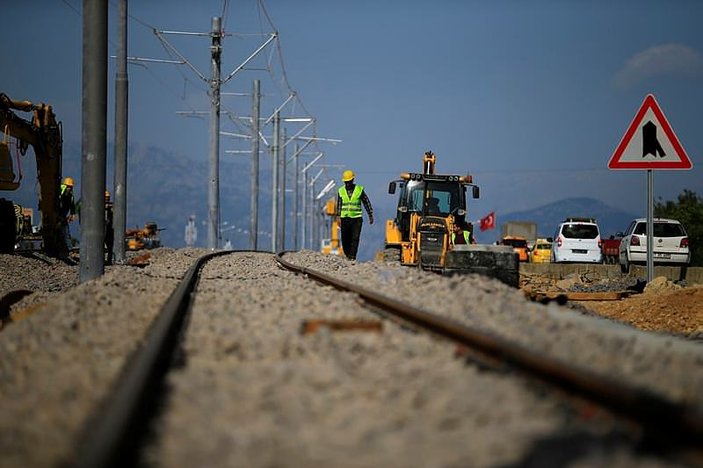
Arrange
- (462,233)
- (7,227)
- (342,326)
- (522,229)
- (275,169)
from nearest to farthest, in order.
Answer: (342,326) → (462,233) → (7,227) → (275,169) → (522,229)

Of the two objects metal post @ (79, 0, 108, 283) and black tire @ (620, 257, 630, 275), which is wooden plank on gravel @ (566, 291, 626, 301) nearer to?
metal post @ (79, 0, 108, 283)

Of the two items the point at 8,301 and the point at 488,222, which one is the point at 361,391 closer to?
the point at 8,301

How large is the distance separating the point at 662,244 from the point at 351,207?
527 inches

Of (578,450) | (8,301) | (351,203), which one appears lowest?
(8,301)

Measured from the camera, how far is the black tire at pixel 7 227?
23.5 metres

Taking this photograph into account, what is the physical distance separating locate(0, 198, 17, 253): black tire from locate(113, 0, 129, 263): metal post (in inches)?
103

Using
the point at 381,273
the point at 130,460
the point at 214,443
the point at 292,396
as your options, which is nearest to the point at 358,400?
the point at 292,396

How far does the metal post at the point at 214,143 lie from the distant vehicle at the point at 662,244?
14.2 meters

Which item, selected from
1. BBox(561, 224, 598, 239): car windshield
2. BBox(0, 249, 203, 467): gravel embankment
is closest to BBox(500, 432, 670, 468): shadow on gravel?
BBox(0, 249, 203, 467): gravel embankment

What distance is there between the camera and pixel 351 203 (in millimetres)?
20141

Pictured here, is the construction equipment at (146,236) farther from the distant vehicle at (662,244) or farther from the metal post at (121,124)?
the distant vehicle at (662,244)

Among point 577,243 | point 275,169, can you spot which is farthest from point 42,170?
A: point 275,169

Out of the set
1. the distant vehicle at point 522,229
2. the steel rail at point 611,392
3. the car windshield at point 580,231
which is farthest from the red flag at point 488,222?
the steel rail at point 611,392

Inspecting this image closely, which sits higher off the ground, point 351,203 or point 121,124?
point 121,124
